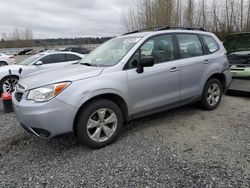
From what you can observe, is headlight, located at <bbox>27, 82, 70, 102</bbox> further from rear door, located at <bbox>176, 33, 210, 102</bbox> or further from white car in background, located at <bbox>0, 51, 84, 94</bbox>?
white car in background, located at <bbox>0, 51, 84, 94</bbox>

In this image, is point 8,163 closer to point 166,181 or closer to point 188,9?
point 166,181

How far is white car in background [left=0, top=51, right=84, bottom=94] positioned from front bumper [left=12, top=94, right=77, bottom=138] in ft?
17.1

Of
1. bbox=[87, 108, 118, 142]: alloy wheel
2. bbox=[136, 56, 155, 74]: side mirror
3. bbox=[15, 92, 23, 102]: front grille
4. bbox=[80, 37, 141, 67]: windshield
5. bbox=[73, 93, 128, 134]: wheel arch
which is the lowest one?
bbox=[87, 108, 118, 142]: alloy wheel

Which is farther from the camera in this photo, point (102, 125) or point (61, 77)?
point (102, 125)

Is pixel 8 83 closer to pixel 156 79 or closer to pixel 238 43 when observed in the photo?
pixel 156 79

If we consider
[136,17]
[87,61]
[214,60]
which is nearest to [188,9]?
[136,17]

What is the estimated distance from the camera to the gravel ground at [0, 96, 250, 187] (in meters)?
2.88

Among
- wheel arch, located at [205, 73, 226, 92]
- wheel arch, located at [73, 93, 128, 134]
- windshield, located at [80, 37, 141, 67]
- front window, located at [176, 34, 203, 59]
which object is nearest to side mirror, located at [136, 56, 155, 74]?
windshield, located at [80, 37, 141, 67]

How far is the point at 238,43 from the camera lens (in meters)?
7.04

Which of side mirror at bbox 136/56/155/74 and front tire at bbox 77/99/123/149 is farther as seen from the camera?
side mirror at bbox 136/56/155/74

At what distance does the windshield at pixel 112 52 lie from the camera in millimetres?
3998

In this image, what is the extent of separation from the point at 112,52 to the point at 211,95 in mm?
2373

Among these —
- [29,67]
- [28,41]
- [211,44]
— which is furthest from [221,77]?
[28,41]

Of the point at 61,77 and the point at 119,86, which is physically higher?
the point at 61,77
